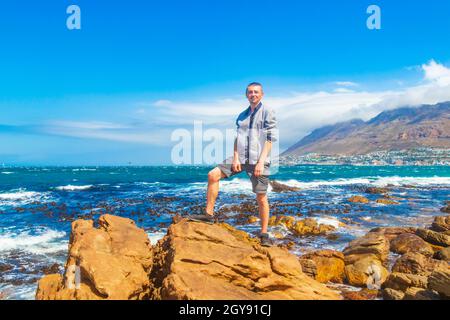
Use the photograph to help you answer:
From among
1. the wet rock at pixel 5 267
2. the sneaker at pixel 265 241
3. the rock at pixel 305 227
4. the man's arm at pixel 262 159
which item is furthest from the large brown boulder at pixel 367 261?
the wet rock at pixel 5 267

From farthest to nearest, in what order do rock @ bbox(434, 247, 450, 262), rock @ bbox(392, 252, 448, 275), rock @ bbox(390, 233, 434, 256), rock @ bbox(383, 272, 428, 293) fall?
rock @ bbox(390, 233, 434, 256) → rock @ bbox(434, 247, 450, 262) → rock @ bbox(392, 252, 448, 275) → rock @ bbox(383, 272, 428, 293)

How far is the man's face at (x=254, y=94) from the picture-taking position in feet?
20.6

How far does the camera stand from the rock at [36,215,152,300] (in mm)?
4996

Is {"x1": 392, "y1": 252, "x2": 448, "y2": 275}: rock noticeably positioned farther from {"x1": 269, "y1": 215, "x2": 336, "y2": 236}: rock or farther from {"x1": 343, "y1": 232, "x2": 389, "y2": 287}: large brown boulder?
{"x1": 269, "y1": 215, "x2": 336, "y2": 236}: rock

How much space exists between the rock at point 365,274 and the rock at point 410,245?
360 cm

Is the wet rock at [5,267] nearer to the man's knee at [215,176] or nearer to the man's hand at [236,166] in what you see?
the man's knee at [215,176]

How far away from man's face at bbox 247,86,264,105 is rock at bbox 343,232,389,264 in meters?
6.81

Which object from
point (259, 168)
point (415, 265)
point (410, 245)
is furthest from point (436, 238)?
point (259, 168)

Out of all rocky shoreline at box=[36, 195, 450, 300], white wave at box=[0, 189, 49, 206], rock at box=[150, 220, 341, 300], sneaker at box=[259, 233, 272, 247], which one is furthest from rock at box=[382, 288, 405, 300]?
white wave at box=[0, 189, 49, 206]

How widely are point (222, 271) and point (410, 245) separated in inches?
394

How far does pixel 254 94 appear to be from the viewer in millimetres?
6266

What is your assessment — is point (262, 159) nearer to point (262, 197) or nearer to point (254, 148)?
point (254, 148)

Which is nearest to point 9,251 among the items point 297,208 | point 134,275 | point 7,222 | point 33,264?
point 33,264
